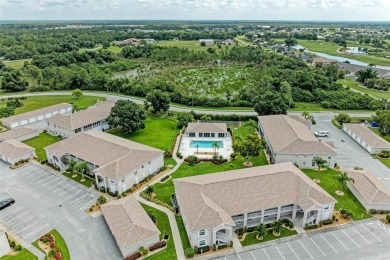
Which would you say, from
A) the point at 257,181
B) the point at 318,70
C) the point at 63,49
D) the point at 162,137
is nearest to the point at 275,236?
the point at 257,181

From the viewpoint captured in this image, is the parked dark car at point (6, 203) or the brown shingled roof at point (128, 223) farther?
the parked dark car at point (6, 203)

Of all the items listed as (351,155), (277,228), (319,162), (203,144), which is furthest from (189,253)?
(351,155)

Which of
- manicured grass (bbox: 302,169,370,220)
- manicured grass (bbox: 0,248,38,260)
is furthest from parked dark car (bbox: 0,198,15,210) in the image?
manicured grass (bbox: 302,169,370,220)

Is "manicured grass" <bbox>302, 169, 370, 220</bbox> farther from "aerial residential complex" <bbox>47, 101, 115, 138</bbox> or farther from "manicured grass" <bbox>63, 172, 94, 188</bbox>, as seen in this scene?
"aerial residential complex" <bbox>47, 101, 115, 138</bbox>

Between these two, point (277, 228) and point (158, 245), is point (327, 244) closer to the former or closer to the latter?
point (277, 228)

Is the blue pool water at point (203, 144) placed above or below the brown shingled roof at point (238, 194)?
below

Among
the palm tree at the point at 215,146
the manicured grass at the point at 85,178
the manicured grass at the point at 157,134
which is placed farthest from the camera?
the manicured grass at the point at 157,134

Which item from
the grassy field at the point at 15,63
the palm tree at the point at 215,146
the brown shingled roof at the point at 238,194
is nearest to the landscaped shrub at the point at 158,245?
the brown shingled roof at the point at 238,194

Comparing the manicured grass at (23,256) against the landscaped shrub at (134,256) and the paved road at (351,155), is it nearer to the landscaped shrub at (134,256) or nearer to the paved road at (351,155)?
the landscaped shrub at (134,256)
